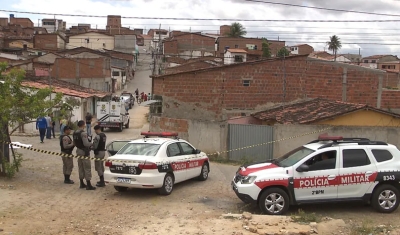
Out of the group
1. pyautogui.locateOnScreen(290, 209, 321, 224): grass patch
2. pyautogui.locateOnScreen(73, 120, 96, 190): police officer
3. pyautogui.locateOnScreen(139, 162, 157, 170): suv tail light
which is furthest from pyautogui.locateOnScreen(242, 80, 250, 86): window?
pyautogui.locateOnScreen(290, 209, 321, 224): grass patch

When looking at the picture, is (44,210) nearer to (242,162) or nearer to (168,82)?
(242,162)

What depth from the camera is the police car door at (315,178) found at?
9320 mm

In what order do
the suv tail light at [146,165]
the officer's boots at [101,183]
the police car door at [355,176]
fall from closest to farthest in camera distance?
the police car door at [355,176]
the suv tail light at [146,165]
the officer's boots at [101,183]

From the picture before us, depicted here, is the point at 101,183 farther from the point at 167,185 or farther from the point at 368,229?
the point at 368,229

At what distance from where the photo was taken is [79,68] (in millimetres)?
51281

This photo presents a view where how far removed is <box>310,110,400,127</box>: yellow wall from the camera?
17.6 meters

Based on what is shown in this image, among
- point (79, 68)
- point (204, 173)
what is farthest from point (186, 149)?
point (79, 68)

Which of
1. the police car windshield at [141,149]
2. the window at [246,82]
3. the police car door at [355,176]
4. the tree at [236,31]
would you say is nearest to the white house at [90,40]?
the tree at [236,31]

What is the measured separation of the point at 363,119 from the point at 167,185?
10.4m

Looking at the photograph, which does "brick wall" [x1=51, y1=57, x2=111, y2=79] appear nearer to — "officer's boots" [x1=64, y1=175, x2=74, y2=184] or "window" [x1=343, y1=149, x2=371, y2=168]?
"officer's boots" [x1=64, y1=175, x2=74, y2=184]

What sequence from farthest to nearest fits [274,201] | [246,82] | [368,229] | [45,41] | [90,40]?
[90,40] < [45,41] < [246,82] < [274,201] < [368,229]

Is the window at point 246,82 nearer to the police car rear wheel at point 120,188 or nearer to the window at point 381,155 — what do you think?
the police car rear wheel at point 120,188

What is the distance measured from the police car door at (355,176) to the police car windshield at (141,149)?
4534 millimetres

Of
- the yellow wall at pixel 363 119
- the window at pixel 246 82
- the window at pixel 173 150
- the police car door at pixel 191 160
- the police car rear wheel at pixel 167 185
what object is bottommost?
the police car rear wheel at pixel 167 185
